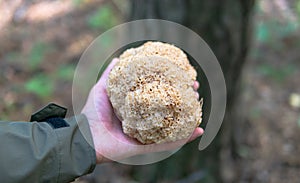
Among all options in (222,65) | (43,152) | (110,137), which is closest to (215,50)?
(222,65)

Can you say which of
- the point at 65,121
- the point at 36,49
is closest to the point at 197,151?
the point at 65,121

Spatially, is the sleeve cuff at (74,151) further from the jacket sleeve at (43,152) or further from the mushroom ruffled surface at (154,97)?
the mushroom ruffled surface at (154,97)

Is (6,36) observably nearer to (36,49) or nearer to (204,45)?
(36,49)

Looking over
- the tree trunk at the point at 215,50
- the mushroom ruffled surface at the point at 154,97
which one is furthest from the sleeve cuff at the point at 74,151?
the tree trunk at the point at 215,50

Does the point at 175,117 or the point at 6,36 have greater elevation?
the point at 175,117

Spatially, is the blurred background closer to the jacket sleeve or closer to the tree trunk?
the tree trunk
